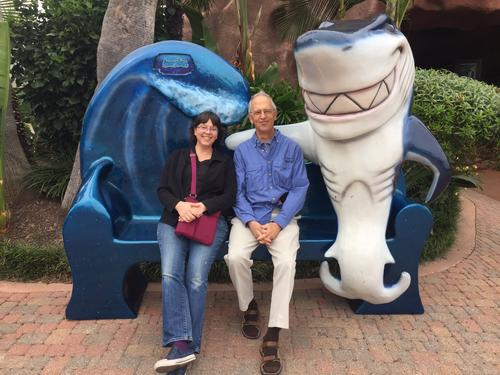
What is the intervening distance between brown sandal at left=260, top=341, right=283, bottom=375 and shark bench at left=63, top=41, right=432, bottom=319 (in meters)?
0.49

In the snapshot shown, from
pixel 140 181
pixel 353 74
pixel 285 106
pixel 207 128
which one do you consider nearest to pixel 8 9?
pixel 140 181

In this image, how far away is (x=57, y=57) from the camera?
448cm

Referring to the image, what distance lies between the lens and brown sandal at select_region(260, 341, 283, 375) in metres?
2.34

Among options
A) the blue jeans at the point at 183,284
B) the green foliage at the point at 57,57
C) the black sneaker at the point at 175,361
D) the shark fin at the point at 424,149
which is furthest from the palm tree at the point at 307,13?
the black sneaker at the point at 175,361

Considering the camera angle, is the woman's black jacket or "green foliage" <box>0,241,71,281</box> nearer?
the woman's black jacket

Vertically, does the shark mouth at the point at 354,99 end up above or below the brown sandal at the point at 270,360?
above

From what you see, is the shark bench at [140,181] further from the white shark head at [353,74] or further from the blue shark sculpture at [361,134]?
the white shark head at [353,74]

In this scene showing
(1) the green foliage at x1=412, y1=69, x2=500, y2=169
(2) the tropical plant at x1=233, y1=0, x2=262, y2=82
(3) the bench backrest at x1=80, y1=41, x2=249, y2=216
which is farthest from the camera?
(2) the tropical plant at x1=233, y1=0, x2=262, y2=82

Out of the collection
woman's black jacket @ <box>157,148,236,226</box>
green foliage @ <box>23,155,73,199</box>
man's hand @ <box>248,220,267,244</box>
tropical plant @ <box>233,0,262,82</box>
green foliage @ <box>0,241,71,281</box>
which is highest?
tropical plant @ <box>233,0,262,82</box>

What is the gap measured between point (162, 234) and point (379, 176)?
123cm

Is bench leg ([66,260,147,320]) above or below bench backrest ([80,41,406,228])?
below

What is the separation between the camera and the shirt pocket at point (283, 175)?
263cm

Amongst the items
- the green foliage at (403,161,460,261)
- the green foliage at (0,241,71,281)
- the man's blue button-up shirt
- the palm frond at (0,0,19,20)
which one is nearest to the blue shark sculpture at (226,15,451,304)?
the man's blue button-up shirt

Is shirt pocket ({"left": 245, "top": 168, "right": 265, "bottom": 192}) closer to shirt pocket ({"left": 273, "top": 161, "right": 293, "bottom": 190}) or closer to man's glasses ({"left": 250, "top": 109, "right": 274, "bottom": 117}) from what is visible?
shirt pocket ({"left": 273, "top": 161, "right": 293, "bottom": 190})
